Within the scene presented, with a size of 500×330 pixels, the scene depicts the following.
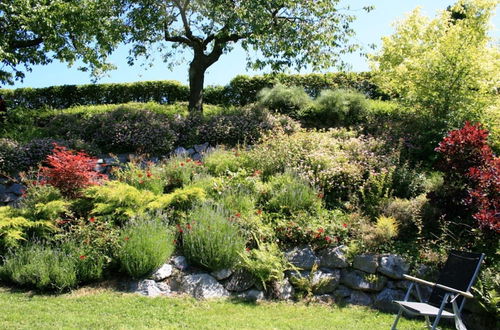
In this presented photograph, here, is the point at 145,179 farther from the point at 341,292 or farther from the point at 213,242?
the point at 341,292

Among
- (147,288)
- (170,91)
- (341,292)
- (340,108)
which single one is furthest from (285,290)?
(170,91)

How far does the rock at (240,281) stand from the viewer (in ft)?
21.3

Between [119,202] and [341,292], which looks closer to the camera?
[341,292]

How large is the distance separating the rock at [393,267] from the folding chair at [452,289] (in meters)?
0.86

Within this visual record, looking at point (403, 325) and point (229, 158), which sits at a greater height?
point (229, 158)

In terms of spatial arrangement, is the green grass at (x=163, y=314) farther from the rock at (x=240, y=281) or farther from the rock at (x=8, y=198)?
the rock at (x=8, y=198)

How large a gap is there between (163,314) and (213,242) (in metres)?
1.33

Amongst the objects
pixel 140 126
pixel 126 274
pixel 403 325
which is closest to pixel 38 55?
pixel 140 126

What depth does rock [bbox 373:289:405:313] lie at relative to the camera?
6285 mm

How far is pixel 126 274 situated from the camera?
6.69 m

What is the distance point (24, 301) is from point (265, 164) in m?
4.81

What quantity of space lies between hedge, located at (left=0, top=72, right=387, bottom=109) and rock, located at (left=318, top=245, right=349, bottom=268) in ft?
28.5

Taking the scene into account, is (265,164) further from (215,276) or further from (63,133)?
(63,133)

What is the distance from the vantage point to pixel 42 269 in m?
6.34
